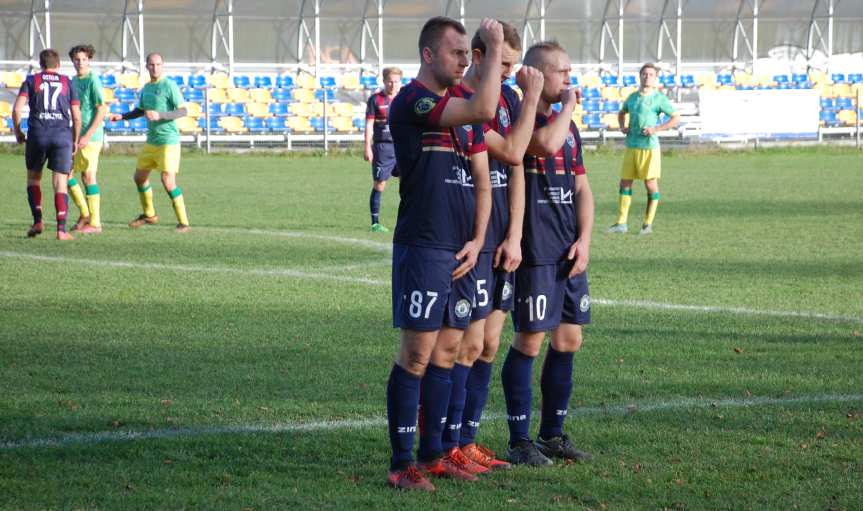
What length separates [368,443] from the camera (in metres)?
5.54

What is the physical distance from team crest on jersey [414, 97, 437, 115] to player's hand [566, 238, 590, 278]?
1017 mm

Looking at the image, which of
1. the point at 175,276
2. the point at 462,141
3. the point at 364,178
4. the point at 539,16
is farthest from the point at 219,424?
the point at 539,16

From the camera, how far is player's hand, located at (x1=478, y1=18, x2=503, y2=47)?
183 inches

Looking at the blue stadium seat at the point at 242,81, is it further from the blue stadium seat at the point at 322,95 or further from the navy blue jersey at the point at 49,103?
the navy blue jersey at the point at 49,103

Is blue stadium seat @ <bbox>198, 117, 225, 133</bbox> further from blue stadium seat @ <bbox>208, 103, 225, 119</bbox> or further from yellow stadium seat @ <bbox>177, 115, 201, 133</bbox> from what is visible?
yellow stadium seat @ <bbox>177, 115, 201, 133</bbox>

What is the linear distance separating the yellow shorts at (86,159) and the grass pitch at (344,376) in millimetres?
914

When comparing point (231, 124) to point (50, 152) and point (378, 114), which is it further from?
point (50, 152)

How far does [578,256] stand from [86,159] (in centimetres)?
1056

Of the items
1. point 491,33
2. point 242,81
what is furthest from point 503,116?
point 242,81

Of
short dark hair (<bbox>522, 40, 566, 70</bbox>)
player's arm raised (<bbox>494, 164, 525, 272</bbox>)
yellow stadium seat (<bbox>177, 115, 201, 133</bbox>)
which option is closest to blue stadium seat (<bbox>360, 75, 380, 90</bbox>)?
yellow stadium seat (<bbox>177, 115, 201, 133</bbox>)

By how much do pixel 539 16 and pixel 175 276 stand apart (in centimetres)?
3236

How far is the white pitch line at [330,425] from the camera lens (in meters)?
5.49

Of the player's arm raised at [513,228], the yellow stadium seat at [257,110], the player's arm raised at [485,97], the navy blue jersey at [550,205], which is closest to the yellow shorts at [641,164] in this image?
the navy blue jersey at [550,205]

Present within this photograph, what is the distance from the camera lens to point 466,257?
16.0 feet
